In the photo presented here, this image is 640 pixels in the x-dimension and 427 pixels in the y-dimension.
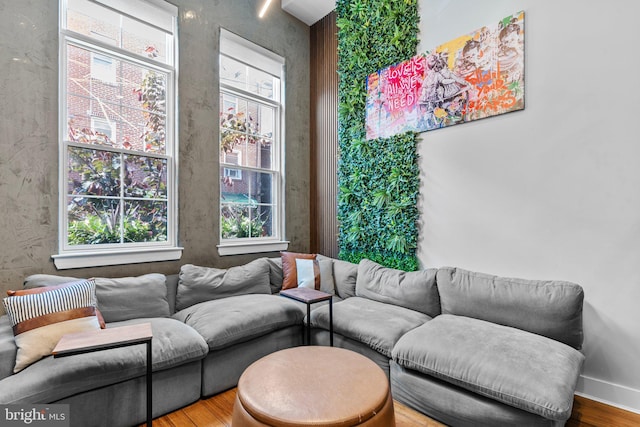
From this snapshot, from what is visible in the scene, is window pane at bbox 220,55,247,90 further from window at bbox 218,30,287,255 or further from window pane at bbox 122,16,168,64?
window pane at bbox 122,16,168,64

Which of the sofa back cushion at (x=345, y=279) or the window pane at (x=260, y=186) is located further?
the window pane at (x=260, y=186)

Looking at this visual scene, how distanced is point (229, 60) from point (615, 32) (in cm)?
343

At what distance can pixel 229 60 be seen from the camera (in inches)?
139

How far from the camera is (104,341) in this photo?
146 cm

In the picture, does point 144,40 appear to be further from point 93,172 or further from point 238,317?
point 238,317

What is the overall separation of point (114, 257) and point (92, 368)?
3.89 feet

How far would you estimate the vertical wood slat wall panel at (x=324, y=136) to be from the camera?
13.1 feet

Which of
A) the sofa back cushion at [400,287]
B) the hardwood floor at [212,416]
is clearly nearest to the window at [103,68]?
the hardwood floor at [212,416]

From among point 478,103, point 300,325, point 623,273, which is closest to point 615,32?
point 478,103

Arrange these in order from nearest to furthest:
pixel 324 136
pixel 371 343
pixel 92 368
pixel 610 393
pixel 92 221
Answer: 1. pixel 92 368
2. pixel 610 393
3. pixel 371 343
4. pixel 92 221
5. pixel 324 136

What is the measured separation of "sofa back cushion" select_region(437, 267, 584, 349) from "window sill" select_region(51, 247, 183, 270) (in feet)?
8.30

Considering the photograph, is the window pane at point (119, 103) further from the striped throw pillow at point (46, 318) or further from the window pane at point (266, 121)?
the striped throw pillow at point (46, 318)

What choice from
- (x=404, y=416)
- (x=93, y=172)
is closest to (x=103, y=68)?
(x=93, y=172)

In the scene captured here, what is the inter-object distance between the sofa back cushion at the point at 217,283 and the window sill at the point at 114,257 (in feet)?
0.80
